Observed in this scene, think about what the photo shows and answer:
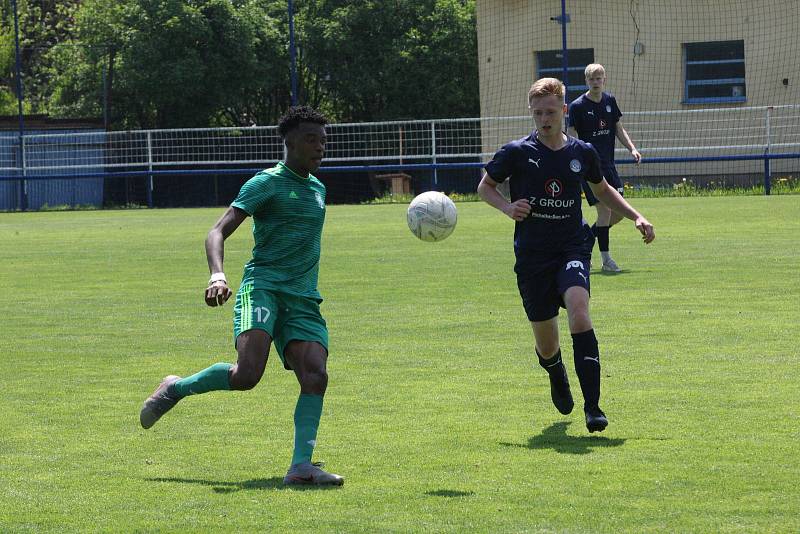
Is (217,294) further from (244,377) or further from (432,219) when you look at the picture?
(432,219)

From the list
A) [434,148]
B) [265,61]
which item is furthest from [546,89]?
[265,61]

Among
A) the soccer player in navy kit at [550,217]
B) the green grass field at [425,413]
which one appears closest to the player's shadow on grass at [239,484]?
the green grass field at [425,413]

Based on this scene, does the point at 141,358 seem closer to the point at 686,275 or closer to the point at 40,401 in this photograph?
the point at 40,401

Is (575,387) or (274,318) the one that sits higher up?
(274,318)

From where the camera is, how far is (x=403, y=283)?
13.9m

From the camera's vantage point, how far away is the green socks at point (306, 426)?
18.9ft

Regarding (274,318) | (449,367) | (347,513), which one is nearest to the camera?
(347,513)

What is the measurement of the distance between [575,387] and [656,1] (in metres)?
26.3

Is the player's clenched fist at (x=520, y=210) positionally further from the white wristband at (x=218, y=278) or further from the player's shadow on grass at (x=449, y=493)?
the player's shadow on grass at (x=449, y=493)

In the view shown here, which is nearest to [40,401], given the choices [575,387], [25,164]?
[575,387]

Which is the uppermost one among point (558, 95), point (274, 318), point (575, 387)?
point (558, 95)

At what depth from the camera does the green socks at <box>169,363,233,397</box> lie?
20.5ft

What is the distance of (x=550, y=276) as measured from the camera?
7.17m

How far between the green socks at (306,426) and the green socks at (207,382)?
0.44 meters
